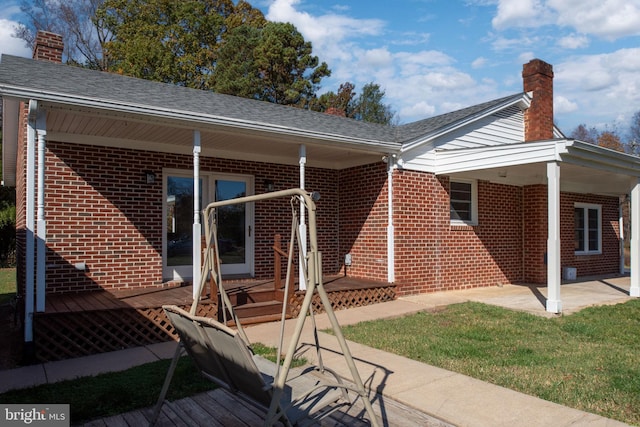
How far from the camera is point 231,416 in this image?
3.72 metres

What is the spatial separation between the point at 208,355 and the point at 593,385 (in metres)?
3.51

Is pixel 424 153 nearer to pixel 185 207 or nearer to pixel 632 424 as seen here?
pixel 185 207

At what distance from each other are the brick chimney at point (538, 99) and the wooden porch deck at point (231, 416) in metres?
9.66

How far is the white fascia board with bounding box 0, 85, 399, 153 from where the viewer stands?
5.45 meters

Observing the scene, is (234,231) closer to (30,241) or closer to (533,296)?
(30,241)

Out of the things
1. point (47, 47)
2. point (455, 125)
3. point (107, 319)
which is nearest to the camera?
point (107, 319)

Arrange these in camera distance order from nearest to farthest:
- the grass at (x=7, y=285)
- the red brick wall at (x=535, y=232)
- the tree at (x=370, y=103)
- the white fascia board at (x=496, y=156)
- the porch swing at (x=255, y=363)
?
1. the porch swing at (x=255, y=363)
2. the white fascia board at (x=496, y=156)
3. the grass at (x=7, y=285)
4. the red brick wall at (x=535, y=232)
5. the tree at (x=370, y=103)

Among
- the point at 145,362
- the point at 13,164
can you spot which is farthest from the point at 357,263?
the point at 13,164

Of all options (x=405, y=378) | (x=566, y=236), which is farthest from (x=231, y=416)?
(x=566, y=236)

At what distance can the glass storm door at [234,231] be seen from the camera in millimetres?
9266

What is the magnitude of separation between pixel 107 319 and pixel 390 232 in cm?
528

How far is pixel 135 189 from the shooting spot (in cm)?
809

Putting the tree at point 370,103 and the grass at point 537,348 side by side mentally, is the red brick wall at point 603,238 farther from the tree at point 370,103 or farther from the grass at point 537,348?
the tree at point 370,103

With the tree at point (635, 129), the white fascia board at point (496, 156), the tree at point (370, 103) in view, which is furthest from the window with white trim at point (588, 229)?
the tree at point (635, 129)
